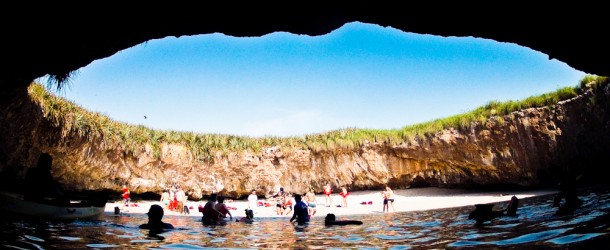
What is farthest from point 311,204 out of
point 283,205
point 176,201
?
point 176,201

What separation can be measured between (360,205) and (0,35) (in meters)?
20.2

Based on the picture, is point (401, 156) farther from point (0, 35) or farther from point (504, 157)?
point (0, 35)

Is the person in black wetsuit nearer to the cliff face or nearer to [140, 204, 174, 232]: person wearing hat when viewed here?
[140, 204, 174, 232]: person wearing hat

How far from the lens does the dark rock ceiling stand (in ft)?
17.7

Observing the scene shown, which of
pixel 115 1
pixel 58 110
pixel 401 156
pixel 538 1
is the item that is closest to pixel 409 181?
pixel 401 156

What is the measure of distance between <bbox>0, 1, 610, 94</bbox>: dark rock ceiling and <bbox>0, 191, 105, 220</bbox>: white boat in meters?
3.74

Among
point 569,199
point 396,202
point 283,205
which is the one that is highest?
point 569,199

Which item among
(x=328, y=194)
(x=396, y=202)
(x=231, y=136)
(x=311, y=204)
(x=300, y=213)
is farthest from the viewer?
(x=231, y=136)

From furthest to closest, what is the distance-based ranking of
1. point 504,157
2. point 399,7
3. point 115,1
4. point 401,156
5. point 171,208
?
point 401,156
point 504,157
point 171,208
point 399,7
point 115,1

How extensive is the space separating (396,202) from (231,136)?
11.7 meters

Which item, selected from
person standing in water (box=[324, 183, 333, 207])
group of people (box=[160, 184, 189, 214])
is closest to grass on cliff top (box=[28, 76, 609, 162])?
group of people (box=[160, 184, 189, 214])

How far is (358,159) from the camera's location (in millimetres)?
26672

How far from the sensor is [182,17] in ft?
19.2

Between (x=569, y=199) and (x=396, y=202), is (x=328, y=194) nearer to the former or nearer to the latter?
(x=396, y=202)
